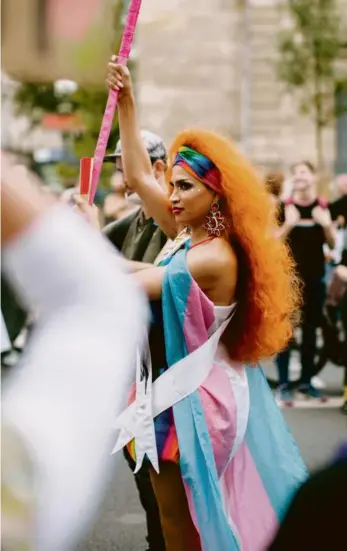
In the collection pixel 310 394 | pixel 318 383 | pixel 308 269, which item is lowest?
pixel 318 383

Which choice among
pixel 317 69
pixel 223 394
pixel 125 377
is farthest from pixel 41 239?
pixel 317 69

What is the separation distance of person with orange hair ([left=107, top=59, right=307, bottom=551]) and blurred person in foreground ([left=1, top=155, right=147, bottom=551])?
5.93ft

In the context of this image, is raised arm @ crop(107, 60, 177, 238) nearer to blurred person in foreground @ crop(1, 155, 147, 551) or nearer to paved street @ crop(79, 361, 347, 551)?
paved street @ crop(79, 361, 347, 551)

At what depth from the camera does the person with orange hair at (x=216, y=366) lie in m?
3.05

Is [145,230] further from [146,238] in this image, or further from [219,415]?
[219,415]

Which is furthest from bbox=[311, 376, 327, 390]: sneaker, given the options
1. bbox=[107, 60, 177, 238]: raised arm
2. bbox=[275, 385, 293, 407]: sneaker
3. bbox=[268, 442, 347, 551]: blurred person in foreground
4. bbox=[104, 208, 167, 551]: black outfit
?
bbox=[268, 442, 347, 551]: blurred person in foreground

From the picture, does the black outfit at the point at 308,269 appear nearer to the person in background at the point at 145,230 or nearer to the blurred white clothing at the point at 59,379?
the person in background at the point at 145,230

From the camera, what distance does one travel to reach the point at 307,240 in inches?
310

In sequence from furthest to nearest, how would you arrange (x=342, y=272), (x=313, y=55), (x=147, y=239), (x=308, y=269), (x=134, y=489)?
(x=313, y=55) → (x=308, y=269) → (x=342, y=272) → (x=134, y=489) → (x=147, y=239)

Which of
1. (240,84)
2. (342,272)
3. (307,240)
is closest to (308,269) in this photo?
(307,240)

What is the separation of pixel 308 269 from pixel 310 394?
944 mm

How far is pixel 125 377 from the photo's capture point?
4.01 ft

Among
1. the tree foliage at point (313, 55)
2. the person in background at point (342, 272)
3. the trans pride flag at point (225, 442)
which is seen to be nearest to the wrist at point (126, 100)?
the trans pride flag at point (225, 442)

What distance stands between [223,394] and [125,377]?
1950 mm
